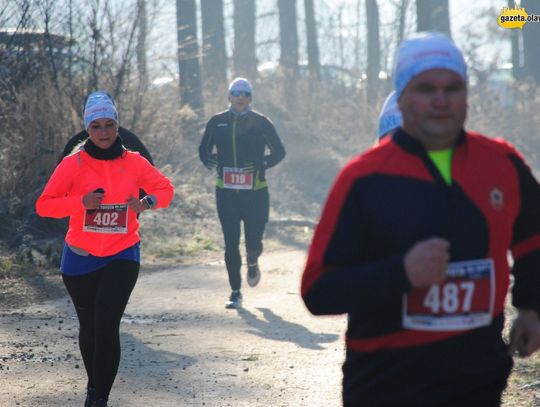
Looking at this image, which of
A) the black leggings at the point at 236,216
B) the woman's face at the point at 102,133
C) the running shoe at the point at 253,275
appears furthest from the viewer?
the running shoe at the point at 253,275

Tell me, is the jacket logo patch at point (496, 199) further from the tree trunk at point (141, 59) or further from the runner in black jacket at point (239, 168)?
the tree trunk at point (141, 59)

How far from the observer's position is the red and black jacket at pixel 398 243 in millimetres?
3359

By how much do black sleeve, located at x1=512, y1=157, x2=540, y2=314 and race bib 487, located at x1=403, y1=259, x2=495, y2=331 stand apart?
293 mm

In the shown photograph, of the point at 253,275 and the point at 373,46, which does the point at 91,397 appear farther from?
the point at 373,46

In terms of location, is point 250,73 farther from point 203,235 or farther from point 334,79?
point 203,235

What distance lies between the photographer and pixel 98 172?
7.04m

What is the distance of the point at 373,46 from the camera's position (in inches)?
1596

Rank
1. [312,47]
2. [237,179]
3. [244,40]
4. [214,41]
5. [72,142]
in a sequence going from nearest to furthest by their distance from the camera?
[72,142]
[237,179]
[214,41]
[244,40]
[312,47]

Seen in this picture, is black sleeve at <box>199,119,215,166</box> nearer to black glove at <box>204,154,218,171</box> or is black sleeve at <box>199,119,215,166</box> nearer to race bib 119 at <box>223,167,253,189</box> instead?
black glove at <box>204,154,218,171</box>

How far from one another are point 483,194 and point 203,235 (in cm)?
1439

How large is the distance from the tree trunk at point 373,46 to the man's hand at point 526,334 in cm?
3232

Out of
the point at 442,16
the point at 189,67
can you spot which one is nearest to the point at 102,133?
the point at 189,67

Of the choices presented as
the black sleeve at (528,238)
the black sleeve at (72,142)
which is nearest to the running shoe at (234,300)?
the black sleeve at (72,142)

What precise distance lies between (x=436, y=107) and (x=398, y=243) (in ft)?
1.36
